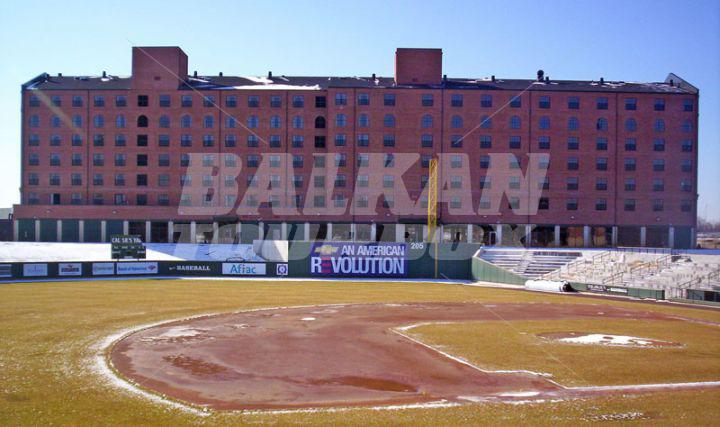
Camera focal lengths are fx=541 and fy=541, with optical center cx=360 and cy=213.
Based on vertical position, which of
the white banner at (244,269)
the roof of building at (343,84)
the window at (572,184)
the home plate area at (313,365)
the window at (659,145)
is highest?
the roof of building at (343,84)

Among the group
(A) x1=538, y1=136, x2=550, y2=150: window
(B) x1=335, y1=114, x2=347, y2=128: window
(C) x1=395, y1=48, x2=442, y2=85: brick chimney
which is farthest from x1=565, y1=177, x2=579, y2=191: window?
(B) x1=335, y1=114, x2=347, y2=128: window

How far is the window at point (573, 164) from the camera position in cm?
8394

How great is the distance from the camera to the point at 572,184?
83.9 meters

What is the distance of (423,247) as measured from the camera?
59.7 metres

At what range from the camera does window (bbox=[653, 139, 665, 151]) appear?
83.9 meters

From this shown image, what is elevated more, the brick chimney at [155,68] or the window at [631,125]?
the brick chimney at [155,68]

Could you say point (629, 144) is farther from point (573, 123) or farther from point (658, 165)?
point (573, 123)

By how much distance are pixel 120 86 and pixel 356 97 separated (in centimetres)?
3838

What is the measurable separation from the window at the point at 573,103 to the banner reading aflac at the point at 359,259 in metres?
42.1

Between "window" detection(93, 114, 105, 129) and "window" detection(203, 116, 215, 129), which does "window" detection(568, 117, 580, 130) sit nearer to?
"window" detection(203, 116, 215, 129)

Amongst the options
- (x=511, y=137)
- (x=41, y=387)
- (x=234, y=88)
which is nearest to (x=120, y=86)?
(x=234, y=88)

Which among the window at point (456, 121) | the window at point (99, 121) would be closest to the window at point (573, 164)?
the window at point (456, 121)

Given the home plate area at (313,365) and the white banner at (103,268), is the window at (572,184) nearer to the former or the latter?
the home plate area at (313,365)

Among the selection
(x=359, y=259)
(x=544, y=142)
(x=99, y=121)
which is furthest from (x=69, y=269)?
(x=544, y=142)
